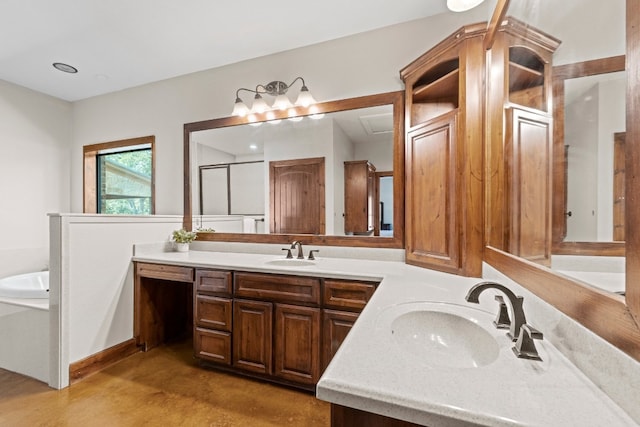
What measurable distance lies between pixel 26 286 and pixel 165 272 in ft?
5.32

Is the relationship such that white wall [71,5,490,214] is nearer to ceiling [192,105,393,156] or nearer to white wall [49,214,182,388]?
Result: ceiling [192,105,393,156]

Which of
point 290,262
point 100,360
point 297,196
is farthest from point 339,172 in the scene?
point 100,360

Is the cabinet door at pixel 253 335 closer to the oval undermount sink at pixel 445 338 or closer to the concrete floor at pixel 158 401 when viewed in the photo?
the concrete floor at pixel 158 401

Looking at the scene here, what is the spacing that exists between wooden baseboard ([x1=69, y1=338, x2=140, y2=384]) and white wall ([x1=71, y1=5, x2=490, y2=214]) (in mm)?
1309

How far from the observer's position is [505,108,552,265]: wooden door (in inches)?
36.8

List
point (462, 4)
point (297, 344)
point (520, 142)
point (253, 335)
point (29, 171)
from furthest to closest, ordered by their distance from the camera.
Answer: point (29, 171) < point (253, 335) < point (297, 344) < point (462, 4) < point (520, 142)

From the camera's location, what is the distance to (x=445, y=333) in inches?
40.3

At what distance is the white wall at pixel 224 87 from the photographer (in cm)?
215

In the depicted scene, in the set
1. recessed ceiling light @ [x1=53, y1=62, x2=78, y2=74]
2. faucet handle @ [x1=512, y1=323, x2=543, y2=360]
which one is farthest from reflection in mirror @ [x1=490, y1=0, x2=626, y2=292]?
recessed ceiling light @ [x1=53, y1=62, x2=78, y2=74]

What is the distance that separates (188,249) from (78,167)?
6.82 feet

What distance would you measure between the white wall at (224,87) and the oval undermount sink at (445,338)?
1.74 meters

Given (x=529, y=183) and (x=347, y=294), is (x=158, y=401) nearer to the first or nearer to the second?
(x=347, y=294)

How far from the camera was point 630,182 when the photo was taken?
0.53 m

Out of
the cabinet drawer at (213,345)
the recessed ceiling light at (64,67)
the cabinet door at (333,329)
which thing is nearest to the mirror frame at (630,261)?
the cabinet door at (333,329)
